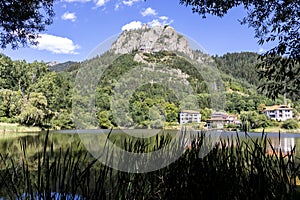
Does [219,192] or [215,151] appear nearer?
[219,192]

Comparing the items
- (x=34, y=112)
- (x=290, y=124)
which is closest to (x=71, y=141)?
(x=34, y=112)

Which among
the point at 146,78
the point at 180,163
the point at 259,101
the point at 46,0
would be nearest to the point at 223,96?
the point at 146,78

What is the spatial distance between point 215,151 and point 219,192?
30 centimetres

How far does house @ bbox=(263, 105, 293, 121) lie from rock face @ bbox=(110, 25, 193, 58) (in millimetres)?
29659

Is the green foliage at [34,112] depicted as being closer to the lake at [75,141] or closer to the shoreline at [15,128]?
the shoreline at [15,128]

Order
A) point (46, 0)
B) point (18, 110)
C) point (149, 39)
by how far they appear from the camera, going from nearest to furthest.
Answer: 1. point (149, 39)
2. point (46, 0)
3. point (18, 110)

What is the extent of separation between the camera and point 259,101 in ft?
80.6

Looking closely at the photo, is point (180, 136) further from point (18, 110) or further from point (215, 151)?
point (18, 110)

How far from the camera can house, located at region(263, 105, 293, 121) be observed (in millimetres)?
32688

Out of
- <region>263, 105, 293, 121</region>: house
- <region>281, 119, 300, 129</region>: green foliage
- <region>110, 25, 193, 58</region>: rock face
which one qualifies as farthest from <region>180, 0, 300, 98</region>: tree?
<region>281, 119, 300, 129</region>: green foliage

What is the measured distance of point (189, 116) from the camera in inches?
155

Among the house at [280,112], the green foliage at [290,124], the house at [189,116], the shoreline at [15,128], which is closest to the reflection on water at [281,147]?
the house at [189,116]

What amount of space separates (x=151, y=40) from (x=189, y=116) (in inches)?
59.2

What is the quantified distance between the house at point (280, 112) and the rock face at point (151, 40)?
29659mm
